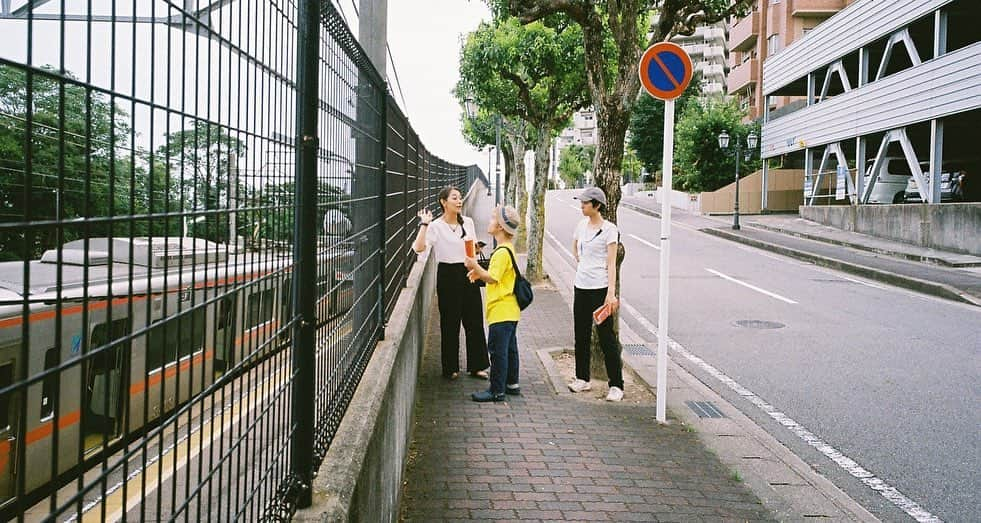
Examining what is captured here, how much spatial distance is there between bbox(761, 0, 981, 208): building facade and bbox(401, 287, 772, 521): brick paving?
18.4 metres

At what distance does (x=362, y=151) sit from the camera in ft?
14.9

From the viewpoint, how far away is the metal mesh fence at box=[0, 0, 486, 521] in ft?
4.17

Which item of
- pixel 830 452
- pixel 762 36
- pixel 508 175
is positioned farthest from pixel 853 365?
pixel 762 36

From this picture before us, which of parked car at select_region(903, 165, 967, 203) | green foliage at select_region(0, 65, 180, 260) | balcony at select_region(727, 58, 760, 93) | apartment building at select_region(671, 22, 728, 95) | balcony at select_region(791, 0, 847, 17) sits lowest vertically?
green foliage at select_region(0, 65, 180, 260)

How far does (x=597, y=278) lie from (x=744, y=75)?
164 ft

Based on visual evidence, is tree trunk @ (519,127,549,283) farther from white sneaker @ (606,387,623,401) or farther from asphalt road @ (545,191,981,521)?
white sneaker @ (606,387,623,401)

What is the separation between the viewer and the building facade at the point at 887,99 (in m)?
22.6

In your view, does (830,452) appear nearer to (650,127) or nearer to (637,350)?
(637,350)

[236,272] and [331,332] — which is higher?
[236,272]

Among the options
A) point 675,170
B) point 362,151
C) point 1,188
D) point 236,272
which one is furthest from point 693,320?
point 675,170

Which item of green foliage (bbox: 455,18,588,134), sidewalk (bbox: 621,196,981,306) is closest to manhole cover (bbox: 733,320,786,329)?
sidewalk (bbox: 621,196,981,306)

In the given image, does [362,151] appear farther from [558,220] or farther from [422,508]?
[558,220]

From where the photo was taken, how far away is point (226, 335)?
6.86ft

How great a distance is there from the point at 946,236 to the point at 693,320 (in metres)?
12.4
